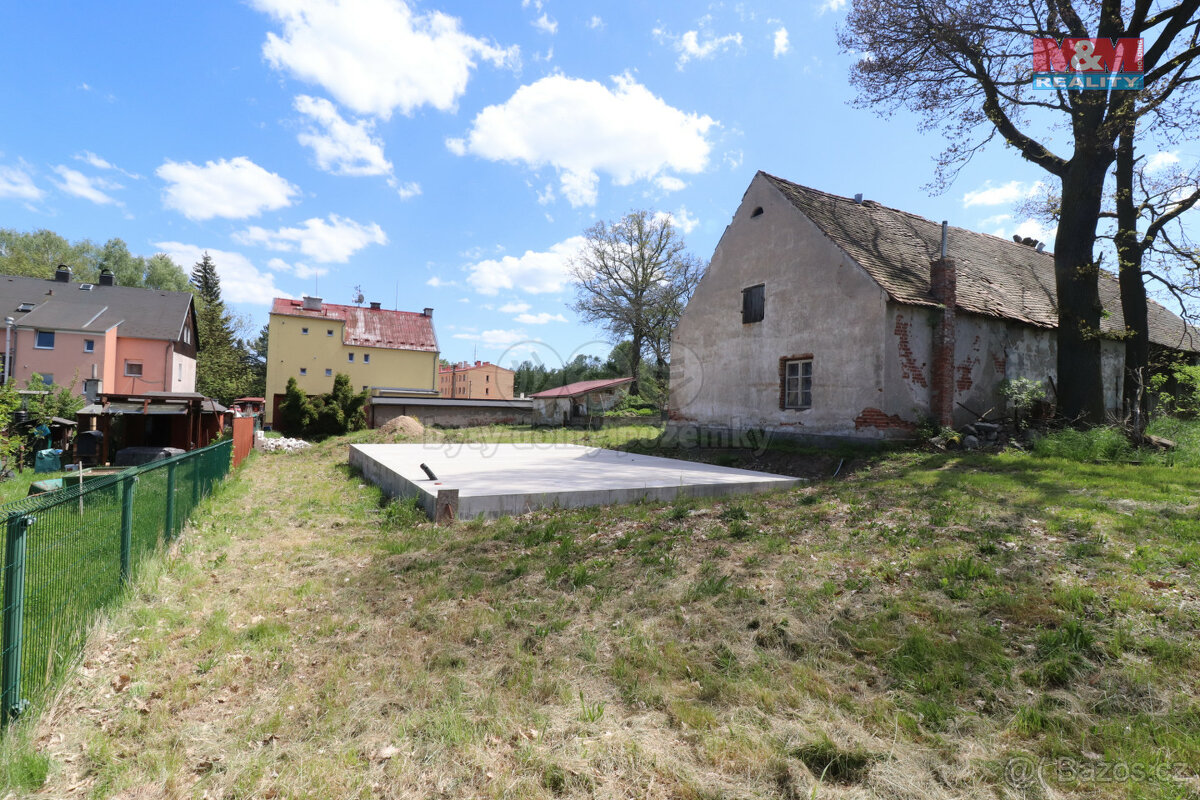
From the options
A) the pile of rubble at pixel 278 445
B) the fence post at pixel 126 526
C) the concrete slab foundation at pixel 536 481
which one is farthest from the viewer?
the pile of rubble at pixel 278 445

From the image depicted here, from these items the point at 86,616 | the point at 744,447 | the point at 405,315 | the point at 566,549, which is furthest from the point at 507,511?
the point at 405,315

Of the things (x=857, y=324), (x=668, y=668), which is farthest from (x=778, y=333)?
(x=668, y=668)

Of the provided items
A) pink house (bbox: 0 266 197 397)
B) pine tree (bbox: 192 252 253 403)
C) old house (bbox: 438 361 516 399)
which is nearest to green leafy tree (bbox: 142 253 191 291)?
pine tree (bbox: 192 252 253 403)

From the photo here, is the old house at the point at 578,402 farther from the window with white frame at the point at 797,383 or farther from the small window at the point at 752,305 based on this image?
the window with white frame at the point at 797,383

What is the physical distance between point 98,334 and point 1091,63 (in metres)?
36.2

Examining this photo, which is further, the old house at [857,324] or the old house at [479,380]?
the old house at [479,380]

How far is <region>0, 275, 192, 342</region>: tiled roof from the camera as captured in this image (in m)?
25.1

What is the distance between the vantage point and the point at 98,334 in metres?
25.1

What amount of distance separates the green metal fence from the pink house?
24542 millimetres

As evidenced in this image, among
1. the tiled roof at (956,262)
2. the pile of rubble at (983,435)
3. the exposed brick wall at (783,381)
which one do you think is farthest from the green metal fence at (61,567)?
the pile of rubble at (983,435)

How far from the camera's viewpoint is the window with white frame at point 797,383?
13102 mm

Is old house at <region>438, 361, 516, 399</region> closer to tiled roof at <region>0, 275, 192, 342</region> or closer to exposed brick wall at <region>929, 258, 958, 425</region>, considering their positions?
tiled roof at <region>0, 275, 192, 342</region>

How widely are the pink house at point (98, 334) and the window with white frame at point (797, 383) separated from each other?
26732 mm

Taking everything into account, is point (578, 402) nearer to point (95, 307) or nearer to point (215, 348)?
point (95, 307)
